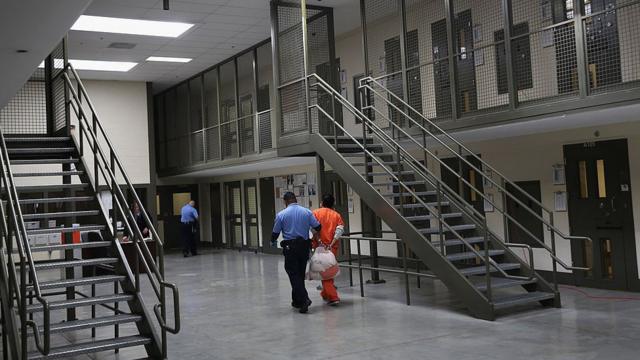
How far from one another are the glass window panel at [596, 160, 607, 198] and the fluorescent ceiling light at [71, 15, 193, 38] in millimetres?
8176

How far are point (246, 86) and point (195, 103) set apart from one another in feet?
10.5

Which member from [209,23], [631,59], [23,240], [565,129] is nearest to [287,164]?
[209,23]

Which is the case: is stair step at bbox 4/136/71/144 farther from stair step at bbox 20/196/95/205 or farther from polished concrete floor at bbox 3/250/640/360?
polished concrete floor at bbox 3/250/640/360

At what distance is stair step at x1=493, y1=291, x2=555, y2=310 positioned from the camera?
7.32 meters

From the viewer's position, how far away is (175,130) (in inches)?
785

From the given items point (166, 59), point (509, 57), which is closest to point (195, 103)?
point (166, 59)

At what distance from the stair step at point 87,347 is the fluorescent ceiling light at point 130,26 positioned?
25.4ft

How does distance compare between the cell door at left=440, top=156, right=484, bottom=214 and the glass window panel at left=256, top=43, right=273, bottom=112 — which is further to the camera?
the glass window panel at left=256, top=43, right=273, bottom=112

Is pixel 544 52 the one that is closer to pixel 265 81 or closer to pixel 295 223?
pixel 295 223

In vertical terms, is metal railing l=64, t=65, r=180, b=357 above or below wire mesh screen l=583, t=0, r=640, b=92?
below

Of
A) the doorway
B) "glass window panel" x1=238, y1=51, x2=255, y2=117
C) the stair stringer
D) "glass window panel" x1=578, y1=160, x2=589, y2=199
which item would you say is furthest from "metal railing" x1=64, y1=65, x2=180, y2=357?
the doorway

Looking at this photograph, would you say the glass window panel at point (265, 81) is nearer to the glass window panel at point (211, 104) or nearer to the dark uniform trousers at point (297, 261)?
the glass window panel at point (211, 104)

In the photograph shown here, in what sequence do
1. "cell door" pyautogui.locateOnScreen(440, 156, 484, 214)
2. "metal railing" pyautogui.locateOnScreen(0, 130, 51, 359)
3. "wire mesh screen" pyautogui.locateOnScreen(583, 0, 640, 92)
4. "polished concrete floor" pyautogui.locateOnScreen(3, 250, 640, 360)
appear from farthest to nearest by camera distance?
"cell door" pyautogui.locateOnScreen(440, 156, 484, 214) < "wire mesh screen" pyautogui.locateOnScreen(583, 0, 640, 92) < "polished concrete floor" pyautogui.locateOnScreen(3, 250, 640, 360) < "metal railing" pyautogui.locateOnScreen(0, 130, 51, 359)

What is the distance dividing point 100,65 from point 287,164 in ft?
17.7
